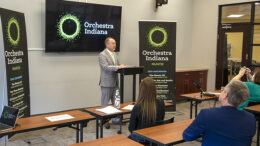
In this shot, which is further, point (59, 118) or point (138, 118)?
point (59, 118)

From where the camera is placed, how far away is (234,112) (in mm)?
1953

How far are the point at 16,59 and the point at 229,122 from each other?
3.23 m

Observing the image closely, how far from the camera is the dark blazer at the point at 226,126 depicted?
6.35 feet

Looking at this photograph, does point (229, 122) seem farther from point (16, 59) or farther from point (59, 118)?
point (16, 59)

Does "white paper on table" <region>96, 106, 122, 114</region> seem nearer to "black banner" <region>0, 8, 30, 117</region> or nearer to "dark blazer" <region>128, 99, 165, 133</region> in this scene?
"dark blazer" <region>128, 99, 165, 133</region>

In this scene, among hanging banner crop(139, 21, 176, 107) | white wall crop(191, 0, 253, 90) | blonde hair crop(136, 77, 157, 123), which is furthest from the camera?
white wall crop(191, 0, 253, 90)

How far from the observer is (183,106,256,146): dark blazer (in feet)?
6.35

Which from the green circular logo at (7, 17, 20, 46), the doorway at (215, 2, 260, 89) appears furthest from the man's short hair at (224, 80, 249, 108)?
the doorway at (215, 2, 260, 89)

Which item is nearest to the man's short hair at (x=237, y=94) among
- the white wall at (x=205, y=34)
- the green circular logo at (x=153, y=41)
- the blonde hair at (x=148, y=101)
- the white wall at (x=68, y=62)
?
the blonde hair at (x=148, y=101)

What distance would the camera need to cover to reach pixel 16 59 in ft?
13.3

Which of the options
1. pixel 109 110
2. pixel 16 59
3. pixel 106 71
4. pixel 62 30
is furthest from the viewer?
pixel 62 30

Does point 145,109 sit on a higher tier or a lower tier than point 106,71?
lower

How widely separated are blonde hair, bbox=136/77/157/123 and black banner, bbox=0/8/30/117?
2061mm

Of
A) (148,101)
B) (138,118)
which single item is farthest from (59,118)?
(148,101)
